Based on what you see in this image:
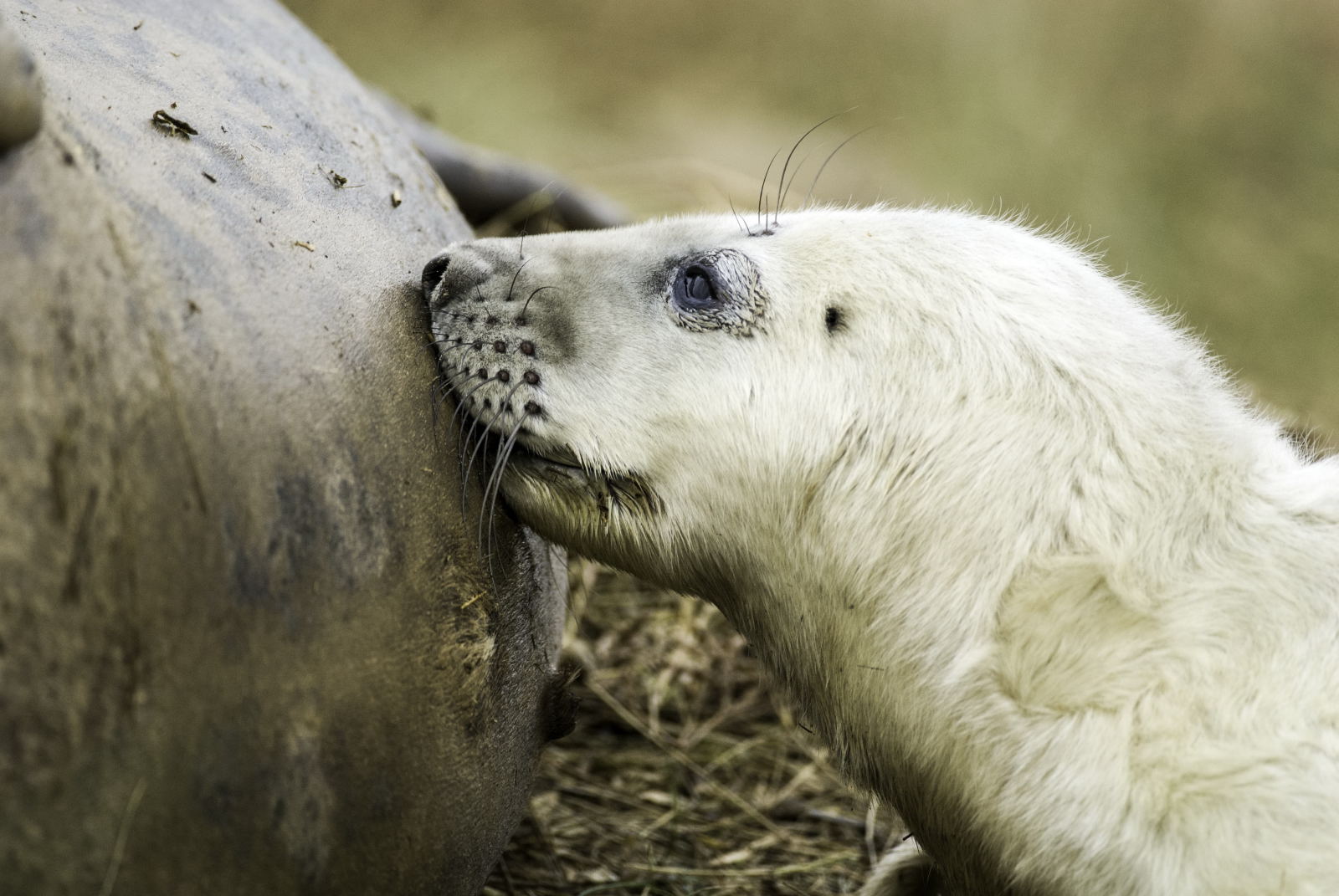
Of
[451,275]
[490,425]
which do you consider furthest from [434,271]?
[490,425]

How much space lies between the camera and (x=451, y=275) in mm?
1944

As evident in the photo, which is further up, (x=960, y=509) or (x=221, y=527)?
(x=960, y=509)

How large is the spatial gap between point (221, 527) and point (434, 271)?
0.68m

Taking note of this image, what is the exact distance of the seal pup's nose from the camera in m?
1.93

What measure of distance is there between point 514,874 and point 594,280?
4.21ft

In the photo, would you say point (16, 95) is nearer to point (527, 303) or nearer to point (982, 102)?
point (527, 303)

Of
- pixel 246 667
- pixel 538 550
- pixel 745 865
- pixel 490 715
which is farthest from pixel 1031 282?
pixel 745 865

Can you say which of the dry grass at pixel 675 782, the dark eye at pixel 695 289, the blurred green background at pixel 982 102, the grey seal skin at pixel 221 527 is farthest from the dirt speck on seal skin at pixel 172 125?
the blurred green background at pixel 982 102

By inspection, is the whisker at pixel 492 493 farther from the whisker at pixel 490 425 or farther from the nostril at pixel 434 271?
the nostril at pixel 434 271

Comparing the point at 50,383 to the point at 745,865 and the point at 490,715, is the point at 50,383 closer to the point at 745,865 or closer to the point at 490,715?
the point at 490,715

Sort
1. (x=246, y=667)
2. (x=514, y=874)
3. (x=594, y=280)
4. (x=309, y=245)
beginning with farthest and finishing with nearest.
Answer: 1. (x=514, y=874)
2. (x=594, y=280)
3. (x=309, y=245)
4. (x=246, y=667)

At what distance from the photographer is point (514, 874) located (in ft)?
8.52

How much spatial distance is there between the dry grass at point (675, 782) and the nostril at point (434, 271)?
3.49ft

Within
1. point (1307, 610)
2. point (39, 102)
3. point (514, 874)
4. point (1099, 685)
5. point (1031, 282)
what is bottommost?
point (514, 874)
